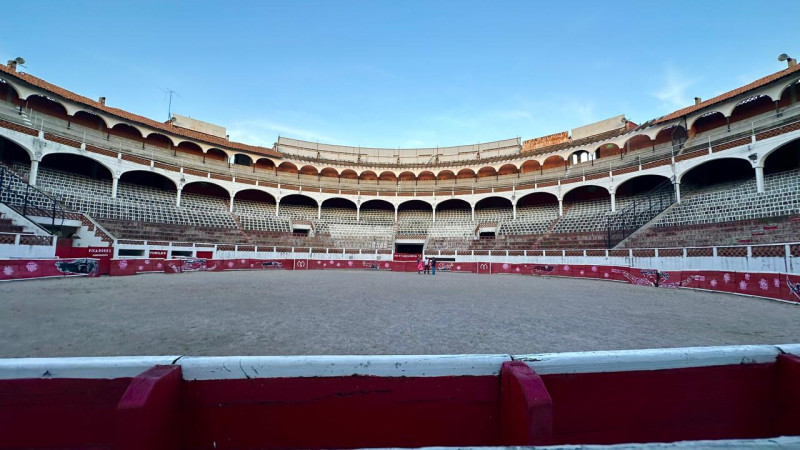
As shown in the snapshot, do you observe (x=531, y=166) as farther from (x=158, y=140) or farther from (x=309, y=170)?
(x=158, y=140)

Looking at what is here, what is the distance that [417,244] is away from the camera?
38094mm

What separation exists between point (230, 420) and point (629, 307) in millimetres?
10622

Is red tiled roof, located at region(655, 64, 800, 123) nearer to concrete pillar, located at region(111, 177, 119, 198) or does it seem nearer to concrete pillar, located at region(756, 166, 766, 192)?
concrete pillar, located at region(756, 166, 766, 192)

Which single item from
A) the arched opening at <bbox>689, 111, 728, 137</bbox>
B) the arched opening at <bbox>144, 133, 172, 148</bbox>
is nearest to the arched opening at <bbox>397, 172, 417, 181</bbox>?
the arched opening at <bbox>144, 133, 172, 148</bbox>

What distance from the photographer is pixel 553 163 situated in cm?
3888

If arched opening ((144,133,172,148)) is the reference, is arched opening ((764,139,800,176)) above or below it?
below

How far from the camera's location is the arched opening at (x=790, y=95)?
910 inches

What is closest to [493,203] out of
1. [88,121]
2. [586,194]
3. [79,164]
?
[586,194]

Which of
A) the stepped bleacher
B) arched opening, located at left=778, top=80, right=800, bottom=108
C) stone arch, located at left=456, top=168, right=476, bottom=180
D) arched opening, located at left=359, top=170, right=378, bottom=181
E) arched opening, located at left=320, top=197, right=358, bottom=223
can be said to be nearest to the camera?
the stepped bleacher

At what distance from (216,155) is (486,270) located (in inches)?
1390

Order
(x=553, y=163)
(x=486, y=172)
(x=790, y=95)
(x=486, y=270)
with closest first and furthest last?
(x=790, y=95) → (x=486, y=270) → (x=553, y=163) → (x=486, y=172)

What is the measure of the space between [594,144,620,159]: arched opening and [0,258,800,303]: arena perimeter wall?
64.3ft

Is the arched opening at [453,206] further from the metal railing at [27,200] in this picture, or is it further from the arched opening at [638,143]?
the metal railing at [27,200]

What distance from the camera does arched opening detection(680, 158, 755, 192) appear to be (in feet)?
82.0
